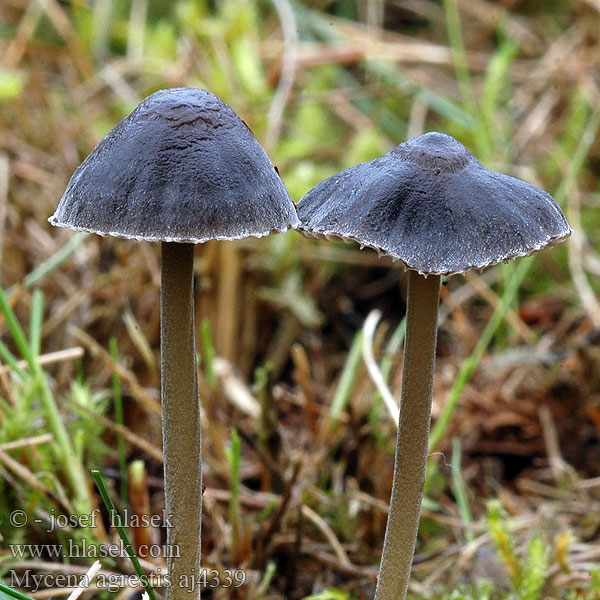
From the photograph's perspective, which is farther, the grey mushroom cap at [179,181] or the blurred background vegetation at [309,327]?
the blurred background vegetation at [309,327]

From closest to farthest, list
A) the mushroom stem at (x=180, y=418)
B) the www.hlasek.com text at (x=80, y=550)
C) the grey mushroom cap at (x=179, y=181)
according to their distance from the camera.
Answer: the grey mushroom cap at (x=179, y=181)
the mushroom stem at (x=180, y=418)
the www.hlasek.com text at (x=80, y=550)

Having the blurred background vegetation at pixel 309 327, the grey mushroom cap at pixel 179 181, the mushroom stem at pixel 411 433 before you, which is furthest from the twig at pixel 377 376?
the grey mushroom cap at pixel 179 181

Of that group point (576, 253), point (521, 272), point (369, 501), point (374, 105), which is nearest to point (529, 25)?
point (374, 105)

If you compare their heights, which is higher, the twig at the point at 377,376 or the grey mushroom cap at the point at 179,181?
the grey mushroom cap at the point at 179,181

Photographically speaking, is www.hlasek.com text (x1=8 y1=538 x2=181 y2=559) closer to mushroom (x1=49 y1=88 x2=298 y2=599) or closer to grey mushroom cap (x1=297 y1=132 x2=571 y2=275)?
mushroom (x1=49 y1=88 x2=298 y2=599)

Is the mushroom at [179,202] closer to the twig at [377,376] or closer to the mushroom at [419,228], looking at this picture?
the mushroom at [419,228]

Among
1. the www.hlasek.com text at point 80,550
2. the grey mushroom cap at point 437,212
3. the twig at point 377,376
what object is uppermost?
the grey mushroom cap at point 437,212

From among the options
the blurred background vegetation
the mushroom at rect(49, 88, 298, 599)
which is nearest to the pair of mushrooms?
the mushroom at rect(49, 88, 298, 599)
